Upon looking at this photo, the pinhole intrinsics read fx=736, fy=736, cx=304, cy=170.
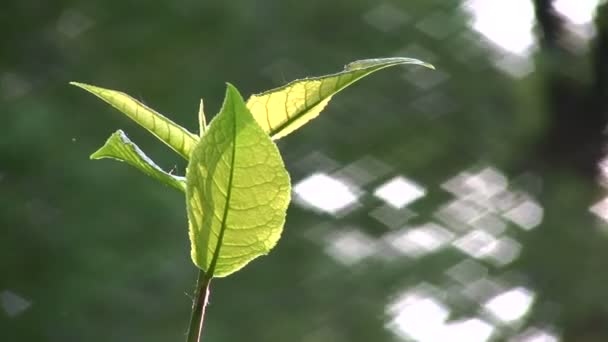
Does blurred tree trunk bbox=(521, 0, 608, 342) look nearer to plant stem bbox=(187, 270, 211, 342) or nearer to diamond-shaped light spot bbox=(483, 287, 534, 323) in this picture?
diamond-shaped light spot bbox=(483, 287, 534, 323)

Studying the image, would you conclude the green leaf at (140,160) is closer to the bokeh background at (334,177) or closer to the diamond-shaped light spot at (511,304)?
the bokeh background at (334,177)

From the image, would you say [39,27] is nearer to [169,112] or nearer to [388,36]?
[169,112]

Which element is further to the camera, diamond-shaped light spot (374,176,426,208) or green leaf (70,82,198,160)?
diamond-shaped light spot (374,176,426,208)

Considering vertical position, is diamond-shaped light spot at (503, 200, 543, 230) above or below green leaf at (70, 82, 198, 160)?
above

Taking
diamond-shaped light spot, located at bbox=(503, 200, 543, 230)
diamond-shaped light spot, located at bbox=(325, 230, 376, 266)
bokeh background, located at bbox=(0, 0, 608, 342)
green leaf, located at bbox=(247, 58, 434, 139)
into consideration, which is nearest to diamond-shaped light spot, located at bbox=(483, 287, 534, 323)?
bokeh background, located at bbox=(0, 0, 608, 342)

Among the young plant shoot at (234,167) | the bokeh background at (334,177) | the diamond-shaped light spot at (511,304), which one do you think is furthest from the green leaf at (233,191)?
the diamond-shaped light spot at (511,304)

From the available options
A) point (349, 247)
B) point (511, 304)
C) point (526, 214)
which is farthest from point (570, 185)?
point (349, 247)

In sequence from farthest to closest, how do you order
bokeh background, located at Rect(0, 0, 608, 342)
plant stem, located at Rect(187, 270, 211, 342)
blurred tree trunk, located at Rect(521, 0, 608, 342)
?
blurred tree trunk, located at Rect(521, 0, 608, 342) < bokeh background, located at Rect(0, 0, 608, 342) < plant stem, located at Rect(187, 270, 211, 342)
